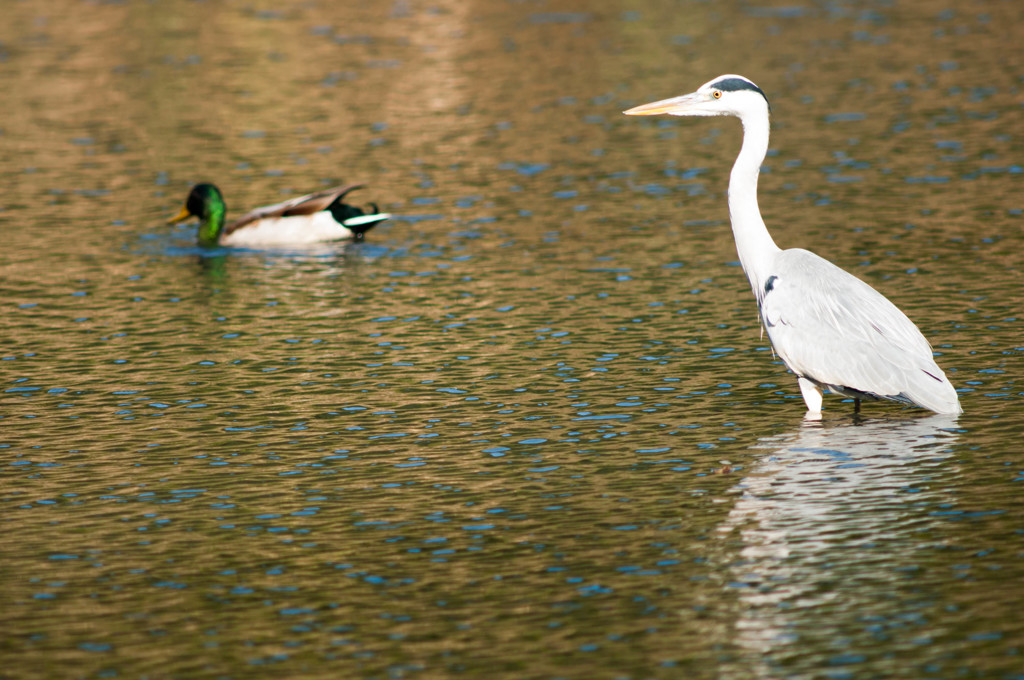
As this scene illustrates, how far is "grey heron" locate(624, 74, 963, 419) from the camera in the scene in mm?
11445

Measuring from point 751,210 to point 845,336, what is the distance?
1473 millimetres

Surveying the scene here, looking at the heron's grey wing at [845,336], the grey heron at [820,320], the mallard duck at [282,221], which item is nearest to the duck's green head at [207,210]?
the mallard duck at [282,221]

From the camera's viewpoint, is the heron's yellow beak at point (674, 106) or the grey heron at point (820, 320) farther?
the heron's yellow beak at point (674, 106)

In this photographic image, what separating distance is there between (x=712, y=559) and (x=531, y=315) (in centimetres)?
711

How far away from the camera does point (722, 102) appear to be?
41.9 feet

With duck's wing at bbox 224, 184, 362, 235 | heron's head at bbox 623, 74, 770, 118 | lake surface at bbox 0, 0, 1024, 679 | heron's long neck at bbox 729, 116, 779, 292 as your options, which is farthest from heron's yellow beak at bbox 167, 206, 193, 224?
heron's long neck at bbox 729, 116, 779, 292

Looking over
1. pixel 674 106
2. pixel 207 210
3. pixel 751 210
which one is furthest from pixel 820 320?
pixel 207 210

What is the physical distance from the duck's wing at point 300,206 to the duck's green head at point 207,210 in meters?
0.31

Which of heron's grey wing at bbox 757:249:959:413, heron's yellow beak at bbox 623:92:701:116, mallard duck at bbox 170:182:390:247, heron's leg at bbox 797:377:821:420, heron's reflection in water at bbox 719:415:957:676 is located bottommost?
heron's reflection in water at bbox 719:415:957:676

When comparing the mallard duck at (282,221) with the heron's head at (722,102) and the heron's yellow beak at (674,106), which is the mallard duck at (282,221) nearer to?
the heron's yellow beak at (674,106)

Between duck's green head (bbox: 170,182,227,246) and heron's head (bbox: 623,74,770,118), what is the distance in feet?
30.4

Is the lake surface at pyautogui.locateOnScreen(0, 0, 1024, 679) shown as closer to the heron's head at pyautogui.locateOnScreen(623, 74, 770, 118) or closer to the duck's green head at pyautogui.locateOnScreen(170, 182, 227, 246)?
the duck's green head at pyautogui.locateOnScreen(170, 182, 227, 246)

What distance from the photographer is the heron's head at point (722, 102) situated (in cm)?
1264

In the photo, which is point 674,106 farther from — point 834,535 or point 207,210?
point 207,210
